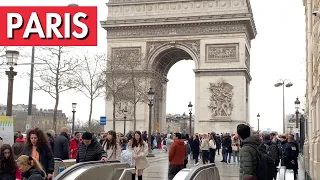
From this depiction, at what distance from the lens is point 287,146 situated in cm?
1670

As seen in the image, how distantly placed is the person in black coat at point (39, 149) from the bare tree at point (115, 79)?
1193 inches

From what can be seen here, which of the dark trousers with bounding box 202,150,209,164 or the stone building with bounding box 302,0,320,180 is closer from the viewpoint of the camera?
the stone building with bounding box 302,0,320,180

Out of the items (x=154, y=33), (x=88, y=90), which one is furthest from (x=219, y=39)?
(x=88, y=90)

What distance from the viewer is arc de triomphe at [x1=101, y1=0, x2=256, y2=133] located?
152ft

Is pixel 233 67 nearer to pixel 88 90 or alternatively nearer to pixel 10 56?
pixel 88 90

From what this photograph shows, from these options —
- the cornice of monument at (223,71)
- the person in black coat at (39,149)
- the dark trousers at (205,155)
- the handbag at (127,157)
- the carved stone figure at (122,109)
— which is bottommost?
the dark trousers at (205,155)

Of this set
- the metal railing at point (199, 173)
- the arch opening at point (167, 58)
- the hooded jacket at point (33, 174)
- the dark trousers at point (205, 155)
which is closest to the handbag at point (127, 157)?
the metal railing at point (199, 173)

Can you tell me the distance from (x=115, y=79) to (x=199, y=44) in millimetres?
9962

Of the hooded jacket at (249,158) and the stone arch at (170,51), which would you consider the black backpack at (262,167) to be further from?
the stone arch at (170,51)

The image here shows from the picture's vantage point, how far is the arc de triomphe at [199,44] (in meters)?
46.4

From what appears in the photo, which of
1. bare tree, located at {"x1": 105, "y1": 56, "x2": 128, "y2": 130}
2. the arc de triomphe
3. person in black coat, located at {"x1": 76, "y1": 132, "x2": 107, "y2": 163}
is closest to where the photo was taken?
person in black coat, located at {"x1": 76, "y1": 132, "x2": 107, "y2": 163}

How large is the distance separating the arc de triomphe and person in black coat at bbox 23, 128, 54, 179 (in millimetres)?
35196

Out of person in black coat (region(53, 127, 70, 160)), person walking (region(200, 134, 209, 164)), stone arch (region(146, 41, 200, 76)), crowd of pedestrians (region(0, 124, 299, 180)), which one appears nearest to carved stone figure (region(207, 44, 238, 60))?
stone arch (region(146, 41, 200, 76))

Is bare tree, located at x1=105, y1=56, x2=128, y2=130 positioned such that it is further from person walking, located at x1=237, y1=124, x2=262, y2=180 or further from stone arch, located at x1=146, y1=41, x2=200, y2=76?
person walking, located at x1=237, y1=124, x2=262, y2=180
